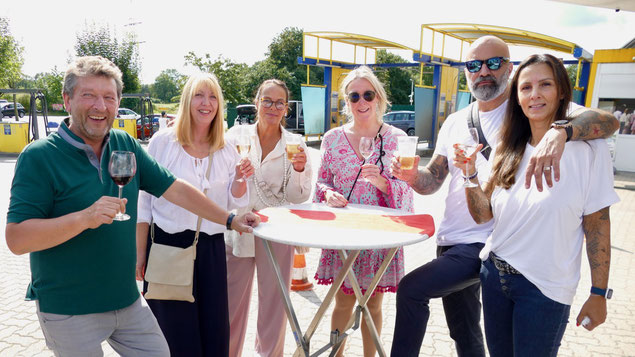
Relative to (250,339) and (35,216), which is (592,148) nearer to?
(35,216)

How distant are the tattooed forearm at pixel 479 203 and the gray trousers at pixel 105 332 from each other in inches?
70.6

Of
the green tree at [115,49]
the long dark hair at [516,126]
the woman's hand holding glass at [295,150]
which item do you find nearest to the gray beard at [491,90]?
the long dark hair at [516,126]

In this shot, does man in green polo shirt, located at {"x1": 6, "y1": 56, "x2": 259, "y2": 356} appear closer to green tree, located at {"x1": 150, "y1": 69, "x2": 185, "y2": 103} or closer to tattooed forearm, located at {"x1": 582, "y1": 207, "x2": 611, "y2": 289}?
tattooed forearm, located at {"x1": 582, "y1": 207, "x2": 611, "y2": 289}

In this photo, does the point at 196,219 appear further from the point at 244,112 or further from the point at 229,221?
the point at 244,112

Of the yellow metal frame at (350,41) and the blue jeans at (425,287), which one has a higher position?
the yellow metal frame at (350,41)

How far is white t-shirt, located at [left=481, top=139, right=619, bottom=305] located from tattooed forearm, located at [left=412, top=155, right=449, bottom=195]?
2.70 feet

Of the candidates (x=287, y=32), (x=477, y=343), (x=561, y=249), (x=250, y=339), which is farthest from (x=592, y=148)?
(x=287, y=32)

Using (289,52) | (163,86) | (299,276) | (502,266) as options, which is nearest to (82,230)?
(502,266)

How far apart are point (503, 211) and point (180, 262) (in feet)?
6.10

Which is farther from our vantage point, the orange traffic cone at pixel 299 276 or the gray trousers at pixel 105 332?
the orange traffic cone at pixel 299 276

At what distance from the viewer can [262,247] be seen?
301 cm

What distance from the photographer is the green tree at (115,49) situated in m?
29.6

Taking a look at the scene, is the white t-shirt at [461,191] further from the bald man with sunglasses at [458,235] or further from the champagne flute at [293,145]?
the champagne flute at [293,145]

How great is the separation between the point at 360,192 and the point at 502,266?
129cm
